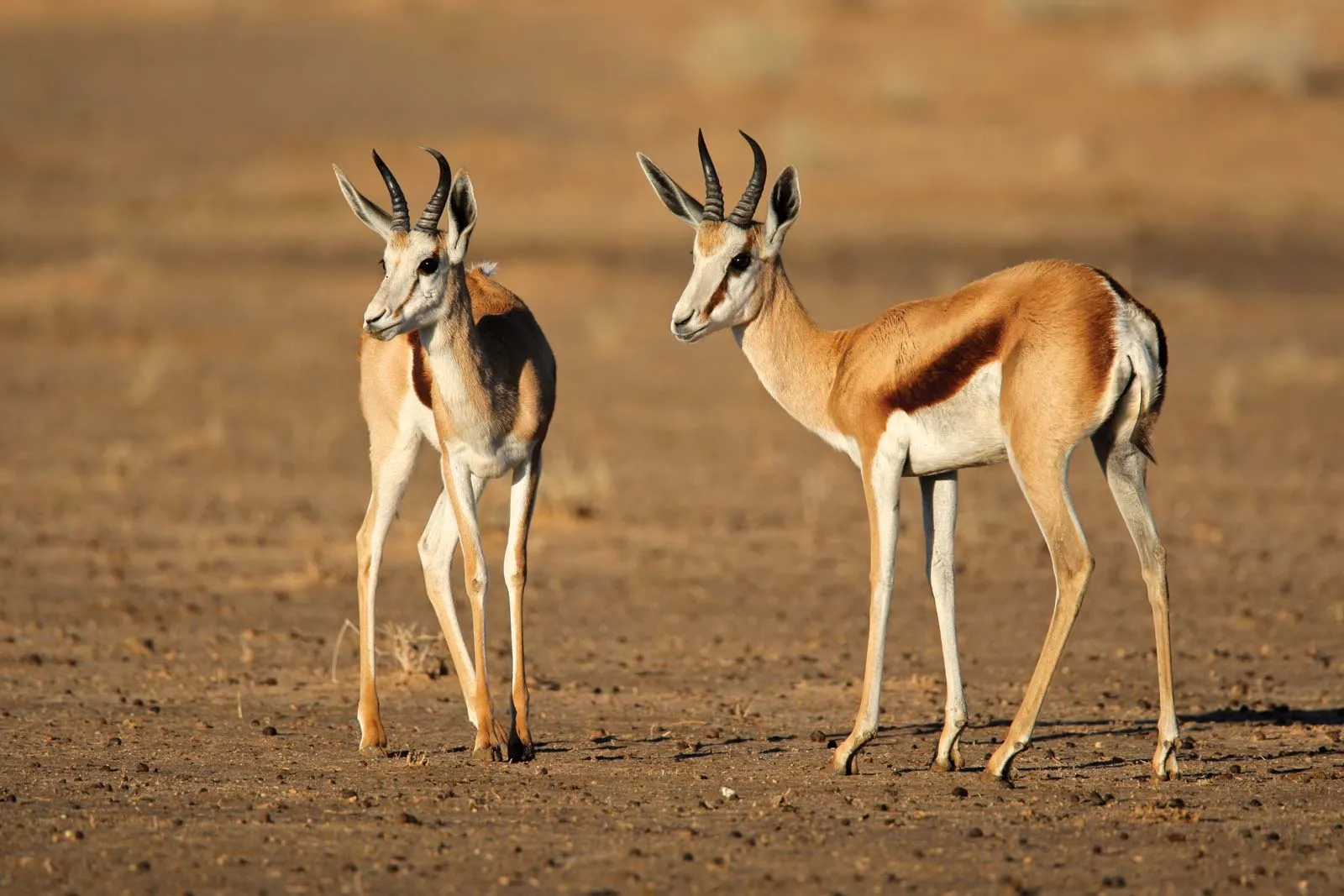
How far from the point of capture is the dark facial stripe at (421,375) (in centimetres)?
A: 874

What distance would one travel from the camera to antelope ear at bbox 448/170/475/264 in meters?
8.48

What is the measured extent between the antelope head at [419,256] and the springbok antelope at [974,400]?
1093 millimetres

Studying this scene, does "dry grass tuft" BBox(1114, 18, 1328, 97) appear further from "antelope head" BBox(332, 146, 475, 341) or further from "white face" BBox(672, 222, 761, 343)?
"antelope head" BBox(332, 146, 475, 341)

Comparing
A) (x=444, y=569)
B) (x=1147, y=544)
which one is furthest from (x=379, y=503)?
(x=1147, y=544)

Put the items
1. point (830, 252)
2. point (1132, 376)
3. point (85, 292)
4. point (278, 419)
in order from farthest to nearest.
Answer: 1. point (830, 252)
2. point (85, 292)
3. point (278, 419)
4. point (1132, 376)

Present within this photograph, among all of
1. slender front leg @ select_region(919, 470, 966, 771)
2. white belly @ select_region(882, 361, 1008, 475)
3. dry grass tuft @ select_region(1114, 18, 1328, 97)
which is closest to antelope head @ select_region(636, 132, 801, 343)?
white belly @ select_region(882, 361, 1008, 475)

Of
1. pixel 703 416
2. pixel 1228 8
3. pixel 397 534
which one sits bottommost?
pixel 397 534

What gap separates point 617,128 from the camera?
39.1m

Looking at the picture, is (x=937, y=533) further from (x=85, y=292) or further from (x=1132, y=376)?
(x=85, y=292)

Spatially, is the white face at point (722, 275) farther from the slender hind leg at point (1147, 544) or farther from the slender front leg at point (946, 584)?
the slender hind leg at point (1147, 544)

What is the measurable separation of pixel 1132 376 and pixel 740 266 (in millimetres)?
1903

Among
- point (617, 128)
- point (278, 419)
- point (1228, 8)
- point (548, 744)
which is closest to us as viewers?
point (548, 744)

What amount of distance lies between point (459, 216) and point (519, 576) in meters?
1.70

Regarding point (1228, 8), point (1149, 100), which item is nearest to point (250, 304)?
point (1149, 100)
